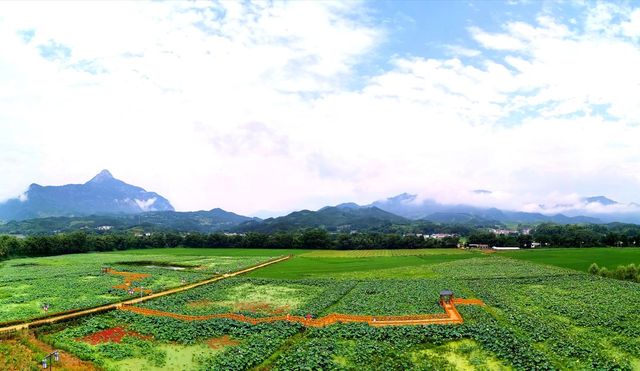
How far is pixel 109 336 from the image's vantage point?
1299 inches

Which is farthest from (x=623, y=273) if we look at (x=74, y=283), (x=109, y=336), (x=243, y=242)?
(x=243, y=242)

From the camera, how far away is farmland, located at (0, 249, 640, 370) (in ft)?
89.6

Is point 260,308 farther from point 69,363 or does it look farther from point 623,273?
point 623,273

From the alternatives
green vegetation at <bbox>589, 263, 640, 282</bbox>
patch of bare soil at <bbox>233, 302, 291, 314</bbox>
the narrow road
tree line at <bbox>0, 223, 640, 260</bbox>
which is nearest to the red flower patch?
the narrow road

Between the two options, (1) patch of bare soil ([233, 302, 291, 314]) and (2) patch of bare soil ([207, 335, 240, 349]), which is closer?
(2) patch of bare soil ([207, 335, 240, 349])

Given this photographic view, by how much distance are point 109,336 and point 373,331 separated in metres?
20.8

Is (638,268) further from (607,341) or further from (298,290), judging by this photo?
(298,290)

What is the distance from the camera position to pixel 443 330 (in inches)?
1292

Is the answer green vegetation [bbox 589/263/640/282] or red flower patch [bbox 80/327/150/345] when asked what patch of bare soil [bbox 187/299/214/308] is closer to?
red flower patch [bbox 80/327/150/345]

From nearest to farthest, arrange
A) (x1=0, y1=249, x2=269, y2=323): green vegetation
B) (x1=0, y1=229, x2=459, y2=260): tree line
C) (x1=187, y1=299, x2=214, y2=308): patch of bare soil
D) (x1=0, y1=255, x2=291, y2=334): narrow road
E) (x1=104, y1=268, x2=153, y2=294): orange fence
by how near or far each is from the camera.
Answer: (x1=0, y1=255, x2=291, y2=334): narrow road < (x1=0, y1=249, x2=269, y2=323): green vegetation < (x1=187, y1=299, x2=214, y2=308): patch of bare soil < (x1=104, y1=268, x2=153, y2=294): orange fence < (x1=0, y1=229, x2=459, y2=260): tree line

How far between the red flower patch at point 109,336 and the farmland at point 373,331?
0.08 m

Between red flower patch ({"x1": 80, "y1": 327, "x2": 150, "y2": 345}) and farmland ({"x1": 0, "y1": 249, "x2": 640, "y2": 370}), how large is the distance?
0.08m

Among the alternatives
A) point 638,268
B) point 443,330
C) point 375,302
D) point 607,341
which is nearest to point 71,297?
point 375,302

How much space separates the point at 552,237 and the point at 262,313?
367 ft
